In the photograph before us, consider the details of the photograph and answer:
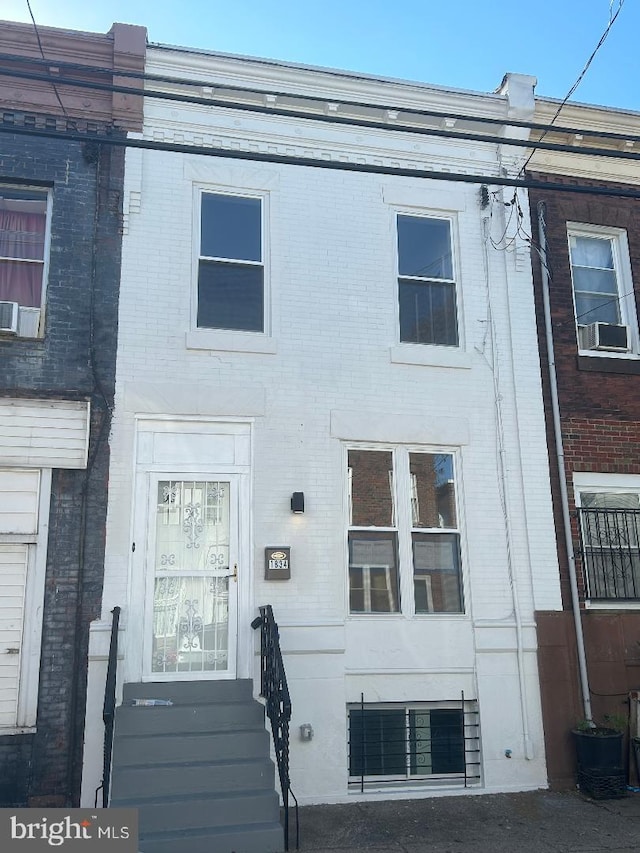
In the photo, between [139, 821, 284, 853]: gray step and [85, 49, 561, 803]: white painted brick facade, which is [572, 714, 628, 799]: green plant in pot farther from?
[139, 821, 284, 853]: gray step

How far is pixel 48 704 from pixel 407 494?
4135mm

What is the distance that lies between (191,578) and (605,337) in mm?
5678

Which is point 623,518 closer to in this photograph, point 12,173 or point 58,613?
point 58,613

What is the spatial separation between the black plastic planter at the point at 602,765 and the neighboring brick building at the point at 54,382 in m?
4.90

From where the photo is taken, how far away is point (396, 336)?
878 centimetres

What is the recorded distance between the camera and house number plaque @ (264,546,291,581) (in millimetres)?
7691

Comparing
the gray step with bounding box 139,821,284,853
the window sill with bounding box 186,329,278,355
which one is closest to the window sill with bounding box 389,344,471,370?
the window sill with bounding box 186,329,278,355

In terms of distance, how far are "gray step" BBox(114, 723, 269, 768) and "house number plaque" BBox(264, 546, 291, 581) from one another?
154cm

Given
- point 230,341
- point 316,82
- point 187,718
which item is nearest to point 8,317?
point 230,341

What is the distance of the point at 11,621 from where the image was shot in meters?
7.15

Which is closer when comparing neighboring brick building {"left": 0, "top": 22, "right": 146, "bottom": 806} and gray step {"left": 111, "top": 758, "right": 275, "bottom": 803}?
gray step {"left": 111, "top": 758, "right": 275, "bottom": 803}

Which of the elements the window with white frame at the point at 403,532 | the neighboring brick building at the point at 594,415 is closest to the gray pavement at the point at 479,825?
the neighboring brick building at the point at 594,415

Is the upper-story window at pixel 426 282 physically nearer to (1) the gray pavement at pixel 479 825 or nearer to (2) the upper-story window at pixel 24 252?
(2) the upper-story window at pixel 24 252

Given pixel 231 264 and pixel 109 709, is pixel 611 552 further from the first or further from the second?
pixel 109 709
